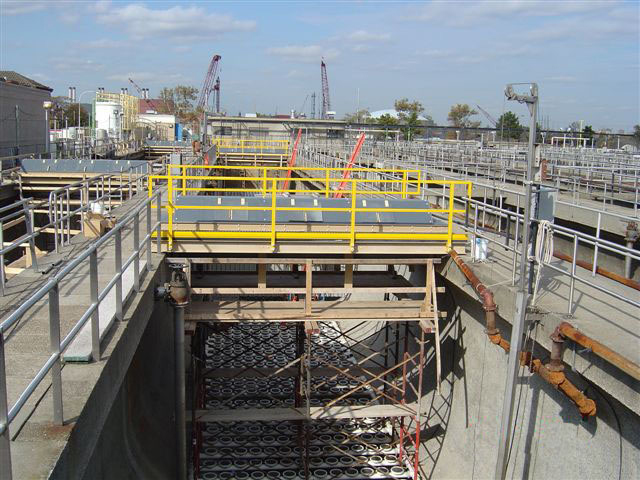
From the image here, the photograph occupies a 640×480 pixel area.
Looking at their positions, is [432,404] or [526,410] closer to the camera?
[526,410]

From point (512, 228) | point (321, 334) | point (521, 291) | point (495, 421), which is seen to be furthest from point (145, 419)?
point (512, 228)

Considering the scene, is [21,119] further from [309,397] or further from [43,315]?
[43,315]

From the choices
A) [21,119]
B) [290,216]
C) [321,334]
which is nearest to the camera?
[290,216]

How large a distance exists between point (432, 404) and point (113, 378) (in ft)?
27.0

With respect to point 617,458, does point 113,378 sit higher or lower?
higher

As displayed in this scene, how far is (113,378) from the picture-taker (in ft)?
19.2

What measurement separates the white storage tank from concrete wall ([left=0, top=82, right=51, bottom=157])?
55.9ft

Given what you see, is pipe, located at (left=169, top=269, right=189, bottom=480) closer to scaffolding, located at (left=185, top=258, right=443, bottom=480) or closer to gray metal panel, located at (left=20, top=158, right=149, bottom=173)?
scaffolding, located at (left=185, top=258, right=443, bottom=480)

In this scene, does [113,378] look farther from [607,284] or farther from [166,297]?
[607,284]

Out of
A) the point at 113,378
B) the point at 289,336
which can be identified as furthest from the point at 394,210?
the point at 289,336

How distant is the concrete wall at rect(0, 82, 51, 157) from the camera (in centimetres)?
3244

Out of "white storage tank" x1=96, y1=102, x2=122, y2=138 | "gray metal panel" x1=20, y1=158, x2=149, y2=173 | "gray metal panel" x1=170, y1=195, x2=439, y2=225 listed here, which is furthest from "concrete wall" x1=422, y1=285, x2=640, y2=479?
"white storage tank" x1=96, y1=102, x2=122, y2=138

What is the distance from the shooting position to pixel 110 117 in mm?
60312

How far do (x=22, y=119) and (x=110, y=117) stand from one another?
25494 millimetres
